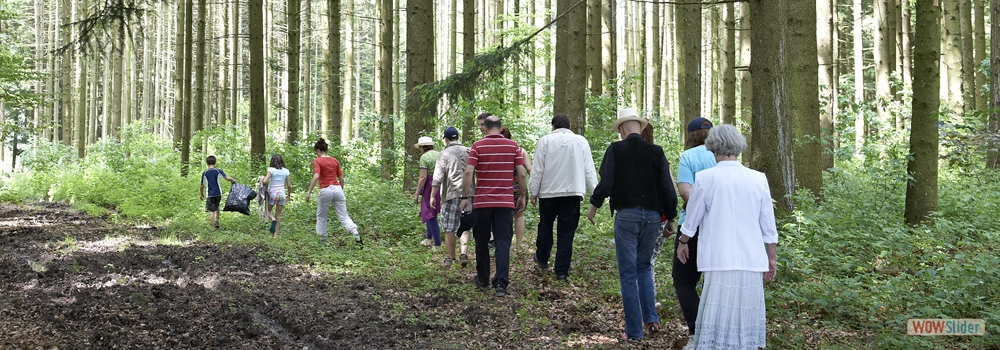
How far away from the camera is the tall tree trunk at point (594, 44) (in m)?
17.3

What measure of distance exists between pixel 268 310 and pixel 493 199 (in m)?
2.51

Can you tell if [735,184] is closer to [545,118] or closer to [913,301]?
[913,301]

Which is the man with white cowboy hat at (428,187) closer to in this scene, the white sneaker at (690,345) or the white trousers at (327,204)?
the white trousers at (327,204)

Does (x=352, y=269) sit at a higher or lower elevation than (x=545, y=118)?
lower

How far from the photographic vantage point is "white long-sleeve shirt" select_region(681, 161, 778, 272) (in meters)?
4.31

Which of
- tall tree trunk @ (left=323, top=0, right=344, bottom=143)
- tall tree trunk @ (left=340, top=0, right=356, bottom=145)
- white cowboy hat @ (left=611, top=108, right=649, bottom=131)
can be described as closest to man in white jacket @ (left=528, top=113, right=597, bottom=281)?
white cowboy hat @ (left=611, top=108, right=649, bottom=131)

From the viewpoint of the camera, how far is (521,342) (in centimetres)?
584

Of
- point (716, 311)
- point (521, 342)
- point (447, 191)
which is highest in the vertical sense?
point (447, 191)

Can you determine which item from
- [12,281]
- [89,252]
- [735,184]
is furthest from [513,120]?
[735,184]

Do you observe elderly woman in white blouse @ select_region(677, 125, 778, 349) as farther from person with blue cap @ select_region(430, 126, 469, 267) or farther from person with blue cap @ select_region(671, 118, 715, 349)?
person with blue cap @ select_region(430, 126, 469, 267)

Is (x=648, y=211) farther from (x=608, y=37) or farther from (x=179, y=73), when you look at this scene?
(x=179, y=73)

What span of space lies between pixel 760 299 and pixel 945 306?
2.51 metres

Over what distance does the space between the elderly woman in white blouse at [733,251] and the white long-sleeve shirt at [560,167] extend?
10.7ft

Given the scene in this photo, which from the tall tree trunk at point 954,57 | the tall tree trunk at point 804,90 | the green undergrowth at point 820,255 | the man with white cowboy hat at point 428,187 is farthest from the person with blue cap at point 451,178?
the tall tree trunk at point 954,57
